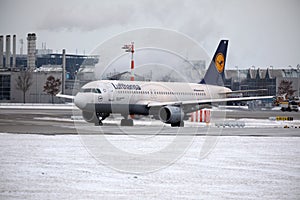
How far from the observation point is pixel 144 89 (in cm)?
4475

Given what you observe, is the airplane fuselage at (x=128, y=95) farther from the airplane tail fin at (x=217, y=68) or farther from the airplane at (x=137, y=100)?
the airplane tail fin at (x=217, y=68)

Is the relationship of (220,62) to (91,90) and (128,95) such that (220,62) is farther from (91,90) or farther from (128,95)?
(91,90)

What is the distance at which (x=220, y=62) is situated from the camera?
55719mm

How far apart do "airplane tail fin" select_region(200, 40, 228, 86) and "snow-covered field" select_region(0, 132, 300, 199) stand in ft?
103

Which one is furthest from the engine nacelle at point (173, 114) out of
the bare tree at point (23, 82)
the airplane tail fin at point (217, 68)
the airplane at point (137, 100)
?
the bare tree at point (23, 82)

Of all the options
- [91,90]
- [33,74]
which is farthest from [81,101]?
[33,74]

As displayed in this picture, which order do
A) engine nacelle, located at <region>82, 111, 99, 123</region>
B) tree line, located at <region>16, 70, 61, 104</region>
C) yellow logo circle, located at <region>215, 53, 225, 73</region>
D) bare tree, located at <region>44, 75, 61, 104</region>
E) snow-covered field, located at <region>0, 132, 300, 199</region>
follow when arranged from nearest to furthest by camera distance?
snow-covered field, located at <region>0, 132, 300, 199</region> → engine nacelle, located at <region>82, 111, 99, 123</region> → yellow logo circle, located at <region>215, 53, 225, 73</region> → tree line, located at <region>16, 70, 61, 104</region> → bare tree, located at <region>44, 75, 61, 104</region>

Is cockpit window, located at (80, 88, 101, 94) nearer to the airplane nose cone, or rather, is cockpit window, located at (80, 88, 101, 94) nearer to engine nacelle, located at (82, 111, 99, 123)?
the airplane nose cone

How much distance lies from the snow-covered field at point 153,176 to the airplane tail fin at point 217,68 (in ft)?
103

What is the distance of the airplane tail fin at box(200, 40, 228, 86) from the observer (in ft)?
179

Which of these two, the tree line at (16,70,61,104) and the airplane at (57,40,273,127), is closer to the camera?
the airplane at (57,40,273,127)

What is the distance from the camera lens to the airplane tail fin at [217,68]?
179 ft

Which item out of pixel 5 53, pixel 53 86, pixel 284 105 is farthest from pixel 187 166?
pixel 5 53

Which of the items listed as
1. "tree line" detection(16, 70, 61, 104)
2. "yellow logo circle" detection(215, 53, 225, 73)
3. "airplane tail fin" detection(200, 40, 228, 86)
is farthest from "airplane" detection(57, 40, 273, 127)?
"tree line" detection(16, 70, 61, 104)
